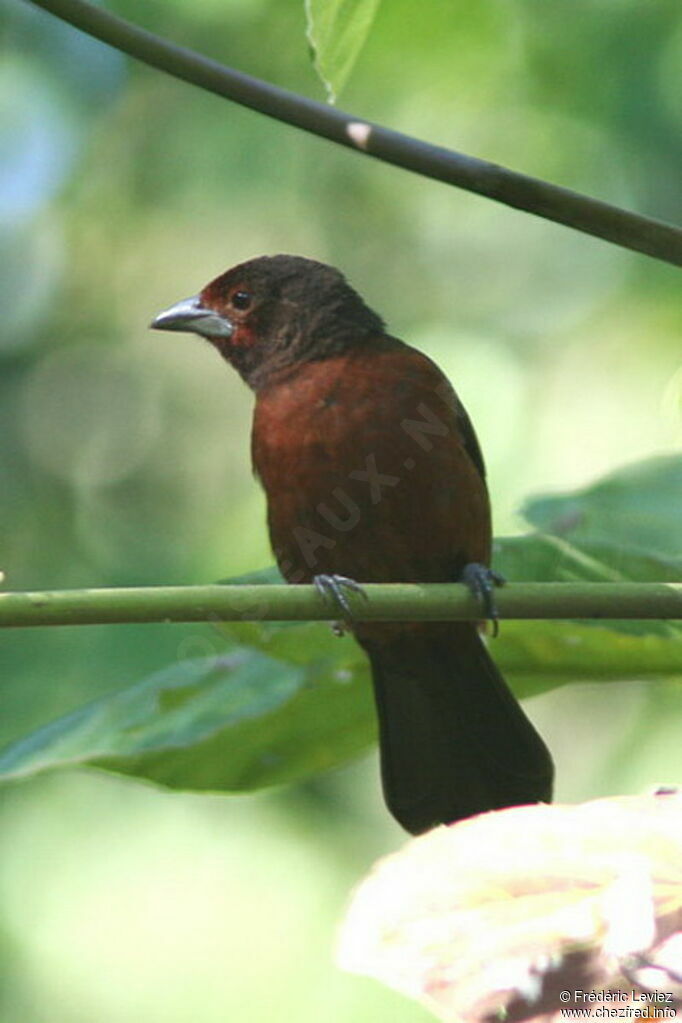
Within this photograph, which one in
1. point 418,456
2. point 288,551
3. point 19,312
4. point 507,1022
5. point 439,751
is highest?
point 507,1022

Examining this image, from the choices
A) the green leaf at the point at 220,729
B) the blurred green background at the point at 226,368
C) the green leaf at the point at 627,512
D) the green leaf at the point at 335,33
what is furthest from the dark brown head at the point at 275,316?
the green leaf at the point at 335,33

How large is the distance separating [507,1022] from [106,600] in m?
0.57

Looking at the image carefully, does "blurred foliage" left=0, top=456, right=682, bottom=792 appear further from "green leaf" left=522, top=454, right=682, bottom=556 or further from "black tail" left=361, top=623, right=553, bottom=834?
"black tail" left=361, top=623, right=553, bottom=834

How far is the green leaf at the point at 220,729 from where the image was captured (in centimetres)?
231

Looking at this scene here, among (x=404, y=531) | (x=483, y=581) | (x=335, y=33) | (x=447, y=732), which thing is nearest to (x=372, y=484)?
(x=404, y=531)

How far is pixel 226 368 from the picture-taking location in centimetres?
748

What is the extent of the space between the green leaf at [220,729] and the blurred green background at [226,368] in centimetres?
133

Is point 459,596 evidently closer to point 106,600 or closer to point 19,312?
point 106,600

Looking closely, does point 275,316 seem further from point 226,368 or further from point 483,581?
point 226,368

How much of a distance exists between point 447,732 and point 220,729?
1416 mm

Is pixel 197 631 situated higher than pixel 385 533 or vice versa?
pixel 385 533

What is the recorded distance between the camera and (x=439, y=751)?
359 cm

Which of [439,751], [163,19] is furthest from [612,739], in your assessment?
[163,19]

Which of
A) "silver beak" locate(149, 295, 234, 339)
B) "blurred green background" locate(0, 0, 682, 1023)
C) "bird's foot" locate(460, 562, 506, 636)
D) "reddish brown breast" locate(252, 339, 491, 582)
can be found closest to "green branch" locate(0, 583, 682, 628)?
"bird's foot" locate(460, 562, 506, 636)
